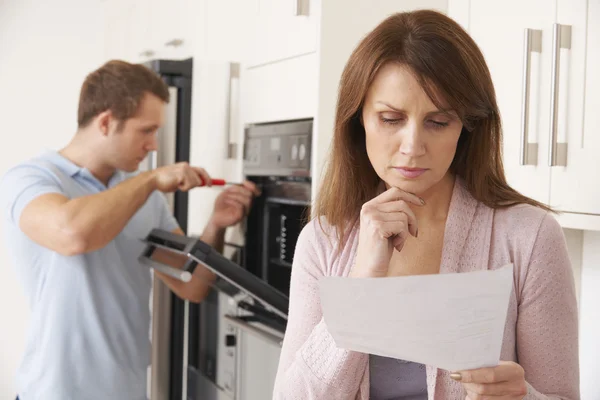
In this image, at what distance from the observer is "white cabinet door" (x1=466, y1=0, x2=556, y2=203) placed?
126 cm

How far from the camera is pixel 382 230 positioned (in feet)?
3.18

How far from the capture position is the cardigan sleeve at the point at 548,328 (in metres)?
0.96

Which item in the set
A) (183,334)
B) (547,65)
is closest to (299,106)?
(547,65)

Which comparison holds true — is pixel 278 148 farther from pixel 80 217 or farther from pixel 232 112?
pixel 80 217

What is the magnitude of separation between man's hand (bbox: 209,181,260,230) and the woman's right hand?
928 mm

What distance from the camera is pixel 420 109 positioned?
974 millimetres

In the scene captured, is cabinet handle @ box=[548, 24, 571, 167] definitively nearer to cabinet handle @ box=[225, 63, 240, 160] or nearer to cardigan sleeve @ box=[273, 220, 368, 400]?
cardigan sleeve @ box=[273, 220, 368, 400]

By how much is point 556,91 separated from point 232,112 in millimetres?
994

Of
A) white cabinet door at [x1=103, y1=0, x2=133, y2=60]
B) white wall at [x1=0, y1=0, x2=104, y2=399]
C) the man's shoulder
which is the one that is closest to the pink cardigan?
the man's shoulder

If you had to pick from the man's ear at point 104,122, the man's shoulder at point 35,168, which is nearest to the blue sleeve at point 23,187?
the man's shoulder at point 35,168

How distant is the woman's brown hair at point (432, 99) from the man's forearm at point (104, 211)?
2.66ft

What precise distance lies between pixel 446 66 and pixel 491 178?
0.20 meters

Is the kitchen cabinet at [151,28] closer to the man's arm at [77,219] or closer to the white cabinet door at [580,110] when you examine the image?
Result: the man's arm at [77,219]

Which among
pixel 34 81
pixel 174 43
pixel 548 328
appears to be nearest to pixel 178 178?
pixel 174 43
